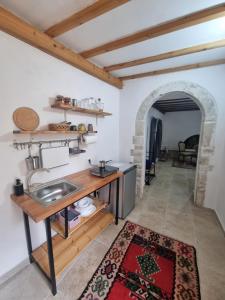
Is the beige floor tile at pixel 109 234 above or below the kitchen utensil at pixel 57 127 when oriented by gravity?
below

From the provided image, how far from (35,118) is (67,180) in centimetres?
82

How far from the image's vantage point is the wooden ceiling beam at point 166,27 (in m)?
1.22

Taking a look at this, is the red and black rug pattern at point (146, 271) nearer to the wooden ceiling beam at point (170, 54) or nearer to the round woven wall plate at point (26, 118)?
the round woven wall plate at point (26, 118)

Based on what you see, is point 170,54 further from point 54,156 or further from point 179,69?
point 54,156

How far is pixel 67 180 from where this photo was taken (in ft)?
5.98

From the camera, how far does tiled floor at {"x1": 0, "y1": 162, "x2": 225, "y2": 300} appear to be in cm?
133

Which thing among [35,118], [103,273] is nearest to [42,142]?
[35,118]

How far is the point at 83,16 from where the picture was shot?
1257 mm

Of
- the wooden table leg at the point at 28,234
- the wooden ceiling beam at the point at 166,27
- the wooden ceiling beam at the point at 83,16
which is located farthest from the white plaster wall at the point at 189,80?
the wooden table leg at the point at 28,234

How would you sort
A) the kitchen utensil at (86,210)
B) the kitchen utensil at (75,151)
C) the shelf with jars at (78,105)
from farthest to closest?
the kitchen utensil at (75,151), the kitchen utensil at (86,210), the shelf with jars at (78,105)

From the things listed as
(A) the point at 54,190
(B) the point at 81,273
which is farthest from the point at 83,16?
(B) the point at 81,273

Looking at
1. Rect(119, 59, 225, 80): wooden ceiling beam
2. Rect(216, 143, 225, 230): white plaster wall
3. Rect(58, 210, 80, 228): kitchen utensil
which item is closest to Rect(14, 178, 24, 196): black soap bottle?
Rect(58, 210, 80, 228): kitchen utensil

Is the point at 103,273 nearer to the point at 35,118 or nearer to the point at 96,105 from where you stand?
the point at 35,118

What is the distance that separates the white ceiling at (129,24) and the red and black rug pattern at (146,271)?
2485 mm
